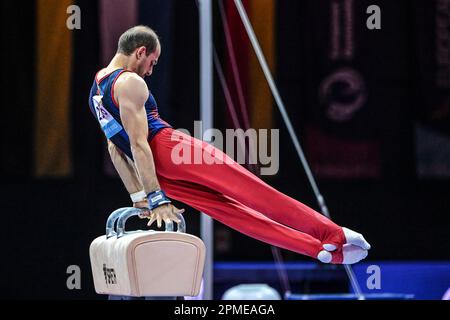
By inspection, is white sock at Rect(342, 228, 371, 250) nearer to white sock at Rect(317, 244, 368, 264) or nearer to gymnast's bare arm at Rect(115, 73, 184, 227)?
white sock at Rect(317, 244, 368, 264)

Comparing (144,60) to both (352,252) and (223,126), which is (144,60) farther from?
(223,126)

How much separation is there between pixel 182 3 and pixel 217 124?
1253 mm

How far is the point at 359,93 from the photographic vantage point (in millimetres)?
8422

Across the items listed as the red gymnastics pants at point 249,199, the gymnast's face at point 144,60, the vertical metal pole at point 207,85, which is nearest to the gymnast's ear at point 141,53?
the gymnast's face at point 144,60

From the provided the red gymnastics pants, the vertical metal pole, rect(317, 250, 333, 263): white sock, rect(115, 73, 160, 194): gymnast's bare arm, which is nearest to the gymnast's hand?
rect(115, 73, 160, 194): gymnast's bare arm

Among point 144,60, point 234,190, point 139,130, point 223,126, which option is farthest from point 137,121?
point 223,126

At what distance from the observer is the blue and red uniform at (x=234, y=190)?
14.9 feet

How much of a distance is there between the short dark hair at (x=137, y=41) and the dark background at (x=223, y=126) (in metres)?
3.28

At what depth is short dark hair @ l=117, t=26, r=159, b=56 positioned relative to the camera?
462 cm

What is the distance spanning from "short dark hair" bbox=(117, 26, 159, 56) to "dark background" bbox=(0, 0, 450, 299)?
10.8ft

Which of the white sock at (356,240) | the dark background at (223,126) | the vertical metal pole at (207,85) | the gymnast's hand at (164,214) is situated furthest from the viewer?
the dark background at (223,126)

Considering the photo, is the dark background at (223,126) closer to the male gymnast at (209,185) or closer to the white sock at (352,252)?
the male gymnast at (209,185)

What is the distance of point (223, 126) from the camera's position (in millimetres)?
8188
